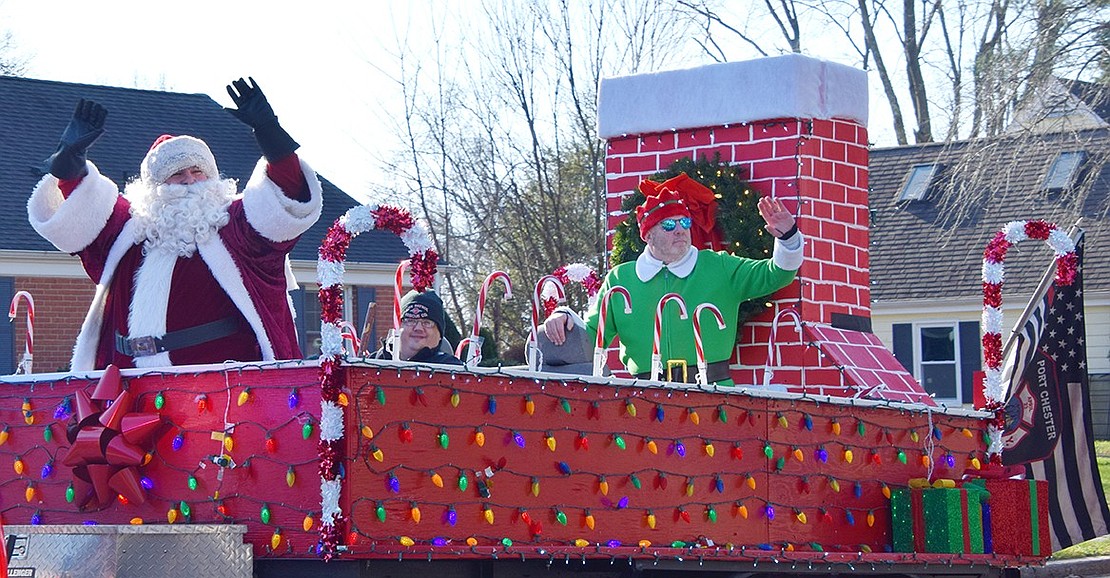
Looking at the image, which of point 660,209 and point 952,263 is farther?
point 952,263

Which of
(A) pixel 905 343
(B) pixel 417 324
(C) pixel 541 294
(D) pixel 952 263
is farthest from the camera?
(A) pixel 905 343

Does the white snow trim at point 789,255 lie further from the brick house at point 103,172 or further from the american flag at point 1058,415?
the brick house at point 103,172

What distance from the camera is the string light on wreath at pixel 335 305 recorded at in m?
5.29

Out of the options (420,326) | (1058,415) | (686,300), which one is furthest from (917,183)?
(420,326)

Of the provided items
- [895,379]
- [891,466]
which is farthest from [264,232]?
[895,379]

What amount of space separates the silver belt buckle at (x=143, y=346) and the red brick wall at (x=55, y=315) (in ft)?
57.3

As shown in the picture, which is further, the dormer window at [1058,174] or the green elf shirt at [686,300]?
the dormer window at [1058,174]

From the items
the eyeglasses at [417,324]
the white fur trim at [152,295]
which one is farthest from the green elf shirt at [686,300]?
the white fur trim at [152,295]

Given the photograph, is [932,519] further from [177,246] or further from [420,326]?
[177,246]

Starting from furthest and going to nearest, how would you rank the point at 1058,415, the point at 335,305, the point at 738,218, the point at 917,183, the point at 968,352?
the point at 917,183
the point at 968,352
the point at 1058,415
the point at 738,218
the point at 335,305

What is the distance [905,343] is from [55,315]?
15073mm

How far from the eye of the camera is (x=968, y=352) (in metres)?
30.3

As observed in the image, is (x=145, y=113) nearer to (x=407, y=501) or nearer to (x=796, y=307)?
(x=796, y=307)

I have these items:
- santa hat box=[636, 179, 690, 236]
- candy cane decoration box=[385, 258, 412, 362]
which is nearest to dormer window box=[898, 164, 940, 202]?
santa hat box=[636, 179, 690, 236]
